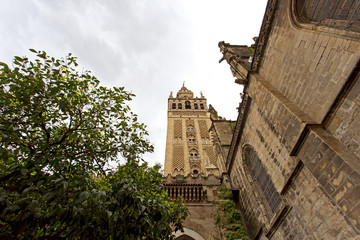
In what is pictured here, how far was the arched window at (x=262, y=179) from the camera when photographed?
22.2 ft

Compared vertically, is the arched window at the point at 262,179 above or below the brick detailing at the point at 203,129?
below

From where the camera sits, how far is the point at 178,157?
26.5m

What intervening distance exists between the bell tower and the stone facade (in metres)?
11.6

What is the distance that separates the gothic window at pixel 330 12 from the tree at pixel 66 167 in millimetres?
5356

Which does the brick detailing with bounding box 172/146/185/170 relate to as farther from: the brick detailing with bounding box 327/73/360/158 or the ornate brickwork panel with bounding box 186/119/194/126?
the brick detailing with bounding box 327/73/360/158

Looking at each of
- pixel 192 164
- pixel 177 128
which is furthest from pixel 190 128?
pixel 192 164

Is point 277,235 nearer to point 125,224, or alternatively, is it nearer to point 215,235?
point 215,235

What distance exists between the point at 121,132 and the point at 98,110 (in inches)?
34.2

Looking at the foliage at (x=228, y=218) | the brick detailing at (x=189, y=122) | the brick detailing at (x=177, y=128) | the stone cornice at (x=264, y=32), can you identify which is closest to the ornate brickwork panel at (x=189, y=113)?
the brick detailing at (x=189, y=122)

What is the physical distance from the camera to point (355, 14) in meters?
4.24

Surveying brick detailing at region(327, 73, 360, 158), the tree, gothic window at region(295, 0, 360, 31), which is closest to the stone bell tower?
the tree

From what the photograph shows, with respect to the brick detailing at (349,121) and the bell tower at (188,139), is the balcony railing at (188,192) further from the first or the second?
the brick detailing at (349,121)

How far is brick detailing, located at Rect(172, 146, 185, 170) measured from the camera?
25.2 metres

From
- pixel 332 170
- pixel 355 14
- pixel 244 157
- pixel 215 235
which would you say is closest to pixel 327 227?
pixel 332 170
